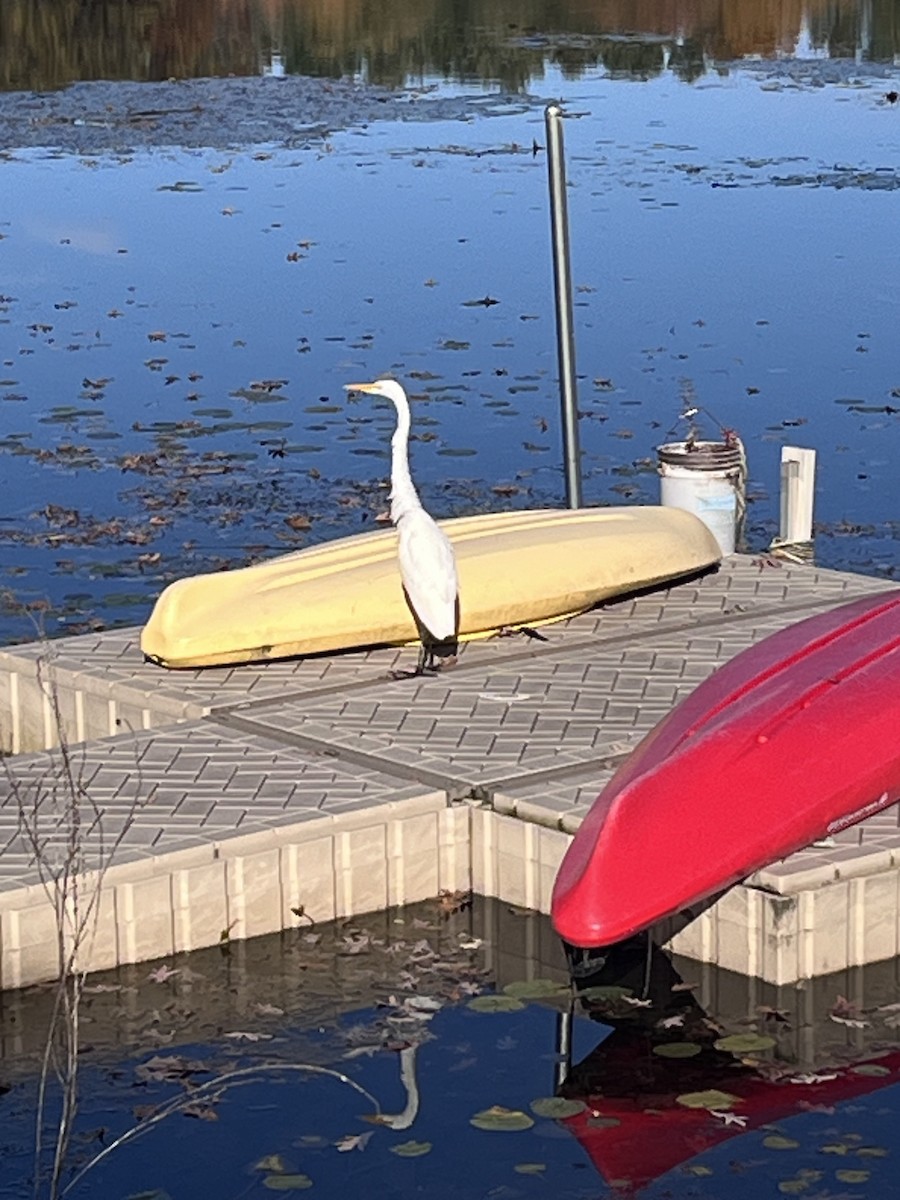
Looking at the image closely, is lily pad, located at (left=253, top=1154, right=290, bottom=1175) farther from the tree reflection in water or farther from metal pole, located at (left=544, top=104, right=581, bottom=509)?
the tree reflection in water

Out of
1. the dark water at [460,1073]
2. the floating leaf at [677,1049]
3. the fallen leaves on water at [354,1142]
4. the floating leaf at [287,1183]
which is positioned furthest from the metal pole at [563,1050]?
the floating leaf at [287,1183]

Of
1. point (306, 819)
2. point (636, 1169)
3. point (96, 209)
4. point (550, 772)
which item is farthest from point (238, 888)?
point (96, 209)

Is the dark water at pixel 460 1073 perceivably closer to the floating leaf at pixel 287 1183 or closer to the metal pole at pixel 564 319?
the floating leaf at pixel 287 1183

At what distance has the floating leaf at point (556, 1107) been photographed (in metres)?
6.84

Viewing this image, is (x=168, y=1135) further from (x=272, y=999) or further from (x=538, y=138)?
(x=538, y=138)

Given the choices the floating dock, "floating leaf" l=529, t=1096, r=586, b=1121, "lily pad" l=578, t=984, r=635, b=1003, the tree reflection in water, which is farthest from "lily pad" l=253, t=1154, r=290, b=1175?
the tree reflection in water

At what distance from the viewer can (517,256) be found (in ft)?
76.5

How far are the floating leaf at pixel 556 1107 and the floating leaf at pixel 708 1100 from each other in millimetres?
275

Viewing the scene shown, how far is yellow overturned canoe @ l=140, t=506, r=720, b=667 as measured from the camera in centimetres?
987

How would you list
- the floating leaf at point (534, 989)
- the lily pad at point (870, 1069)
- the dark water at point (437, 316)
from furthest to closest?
the dark water at point (437, 316) → the floating leaf at point (534, 989) → the lily pad at point (870, 1069)

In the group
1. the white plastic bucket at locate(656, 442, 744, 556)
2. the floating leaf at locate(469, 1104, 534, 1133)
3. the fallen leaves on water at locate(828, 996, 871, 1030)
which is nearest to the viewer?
the floating leaf at locate(469, 1104, 534, 1133)

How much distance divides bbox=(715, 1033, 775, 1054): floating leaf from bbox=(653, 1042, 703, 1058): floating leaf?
0.06 metres

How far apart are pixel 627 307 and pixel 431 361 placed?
2.72 m

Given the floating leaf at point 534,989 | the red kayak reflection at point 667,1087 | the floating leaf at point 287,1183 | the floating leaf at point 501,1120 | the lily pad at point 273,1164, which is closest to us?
the floating leaf at point 287,1183
